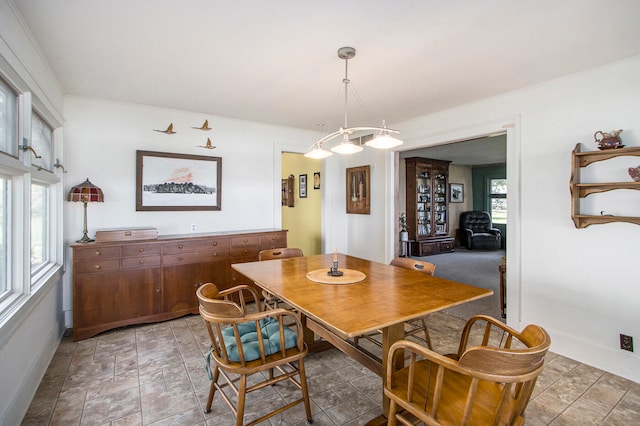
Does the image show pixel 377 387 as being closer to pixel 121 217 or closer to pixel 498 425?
pixel 498 425

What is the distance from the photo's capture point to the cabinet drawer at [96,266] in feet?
10.0

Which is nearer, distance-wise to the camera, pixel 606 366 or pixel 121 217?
pixel 606 366

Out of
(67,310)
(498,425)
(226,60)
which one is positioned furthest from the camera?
(67,310)

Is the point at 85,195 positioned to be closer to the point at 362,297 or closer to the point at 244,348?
the point at 244,348

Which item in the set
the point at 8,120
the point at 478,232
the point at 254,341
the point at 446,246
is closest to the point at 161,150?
the point at 8,120

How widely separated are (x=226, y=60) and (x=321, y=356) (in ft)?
8.53

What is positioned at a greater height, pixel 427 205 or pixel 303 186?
pixel 303 186

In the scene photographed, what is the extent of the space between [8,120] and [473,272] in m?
6.44

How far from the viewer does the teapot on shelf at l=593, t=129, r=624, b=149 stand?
2439 mm

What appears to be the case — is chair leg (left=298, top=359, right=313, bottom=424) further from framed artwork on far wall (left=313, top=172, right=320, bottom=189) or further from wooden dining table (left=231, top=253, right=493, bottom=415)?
framed artwork on far wall (left=313, top=172, right=320, bottom=189)

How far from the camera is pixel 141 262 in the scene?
11.0ft

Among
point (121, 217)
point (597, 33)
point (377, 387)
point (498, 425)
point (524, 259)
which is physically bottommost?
point (377, 387)

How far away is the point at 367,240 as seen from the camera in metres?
4.98

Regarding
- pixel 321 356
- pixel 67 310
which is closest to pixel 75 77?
pixel 67 310
